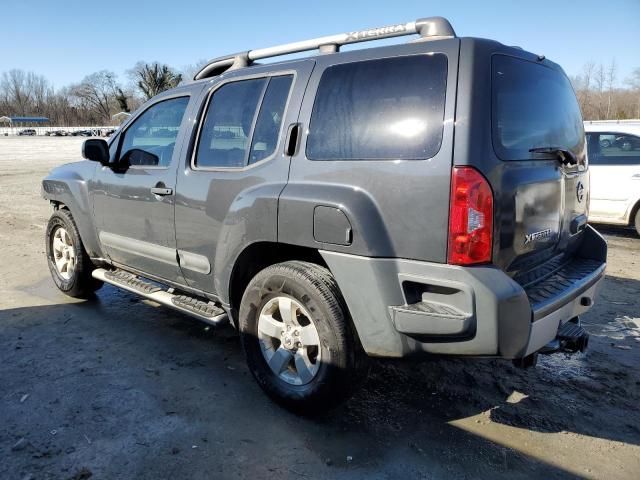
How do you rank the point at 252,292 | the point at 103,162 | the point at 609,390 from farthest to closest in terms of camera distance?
the point at 103,162 → the point at 609,390 → the point at 252,292

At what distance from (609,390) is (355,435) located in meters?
1.79

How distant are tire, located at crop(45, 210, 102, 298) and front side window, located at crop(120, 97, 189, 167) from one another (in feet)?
→ 3.71

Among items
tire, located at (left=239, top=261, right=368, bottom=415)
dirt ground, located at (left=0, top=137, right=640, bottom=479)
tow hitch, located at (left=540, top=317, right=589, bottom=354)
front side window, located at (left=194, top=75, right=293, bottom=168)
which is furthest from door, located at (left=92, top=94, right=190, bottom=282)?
tow hitch, located at (left=540, top=317, right=589, bottom=354)

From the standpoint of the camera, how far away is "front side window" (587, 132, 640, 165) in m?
7.71

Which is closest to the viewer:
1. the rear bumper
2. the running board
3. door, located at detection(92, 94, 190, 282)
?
the rear bumper

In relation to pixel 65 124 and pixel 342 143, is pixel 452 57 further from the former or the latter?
pixel 65 124

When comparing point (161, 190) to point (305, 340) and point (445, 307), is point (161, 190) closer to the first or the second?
point (305, 340)

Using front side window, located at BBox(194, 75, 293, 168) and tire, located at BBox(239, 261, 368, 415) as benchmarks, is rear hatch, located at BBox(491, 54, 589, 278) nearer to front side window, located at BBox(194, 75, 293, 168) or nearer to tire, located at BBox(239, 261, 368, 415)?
tire, located at BBox(239, 261, 368, 415)

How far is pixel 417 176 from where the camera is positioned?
2439mm

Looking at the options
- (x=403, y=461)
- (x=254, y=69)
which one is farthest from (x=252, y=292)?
(x=254, y=69)

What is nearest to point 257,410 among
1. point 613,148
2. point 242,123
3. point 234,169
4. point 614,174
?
point 234,169

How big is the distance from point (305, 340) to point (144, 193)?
1.89 meters

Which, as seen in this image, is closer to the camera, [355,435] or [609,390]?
[355,435]

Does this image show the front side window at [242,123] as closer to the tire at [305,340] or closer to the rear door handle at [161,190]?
the rear door handle at [161,190]
